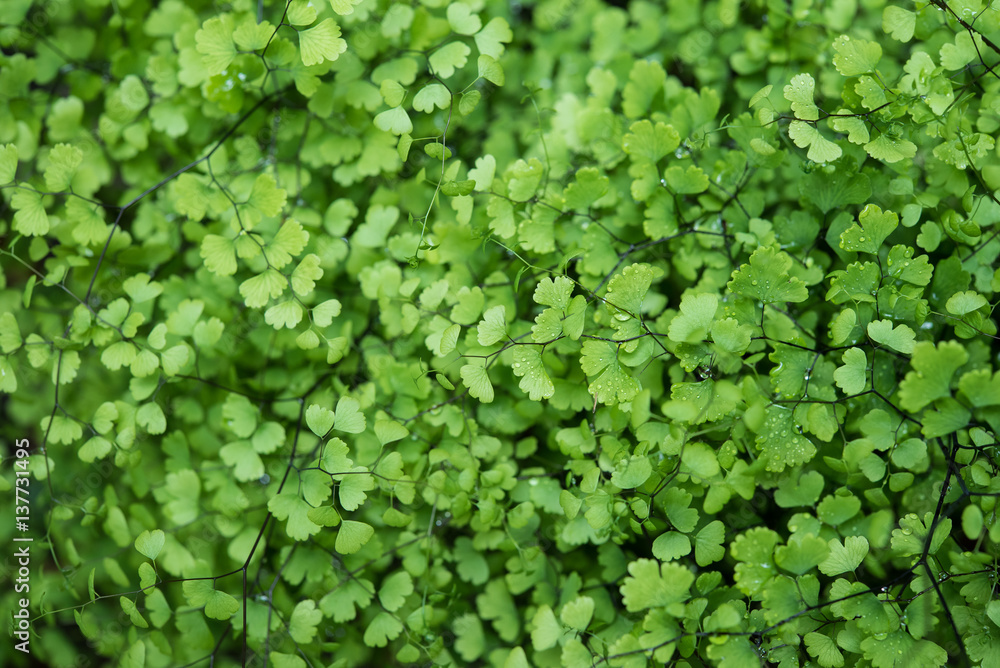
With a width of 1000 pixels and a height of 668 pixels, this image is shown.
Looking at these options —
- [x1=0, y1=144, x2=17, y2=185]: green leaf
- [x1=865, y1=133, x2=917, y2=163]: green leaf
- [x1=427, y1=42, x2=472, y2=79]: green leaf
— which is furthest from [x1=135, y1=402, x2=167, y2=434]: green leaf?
[x1=865, y1=133, x2=917, y2=163]: green leaf

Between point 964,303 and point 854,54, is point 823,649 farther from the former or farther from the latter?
point 854,54

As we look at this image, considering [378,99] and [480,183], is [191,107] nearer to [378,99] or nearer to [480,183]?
[378,99]

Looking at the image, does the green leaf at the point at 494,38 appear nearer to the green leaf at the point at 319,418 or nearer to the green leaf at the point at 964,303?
the green leaf at the point at 319,418

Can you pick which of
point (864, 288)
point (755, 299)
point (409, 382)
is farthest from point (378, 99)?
point (864, 288)

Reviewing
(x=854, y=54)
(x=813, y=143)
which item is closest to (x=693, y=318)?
(x=813, y=143)

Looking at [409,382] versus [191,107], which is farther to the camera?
[191,107]

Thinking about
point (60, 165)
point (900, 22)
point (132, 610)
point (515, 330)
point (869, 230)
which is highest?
point (900, 22)

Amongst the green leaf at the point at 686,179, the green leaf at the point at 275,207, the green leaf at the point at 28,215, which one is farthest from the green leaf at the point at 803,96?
the green leaf at the point at 28,215
